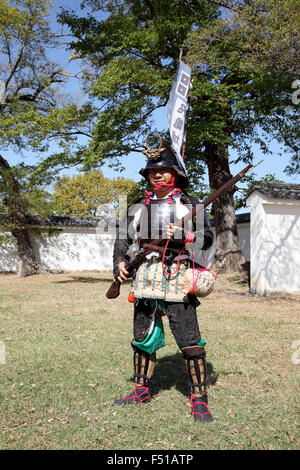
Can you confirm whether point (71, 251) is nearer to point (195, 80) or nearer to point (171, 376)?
point (195, 80)

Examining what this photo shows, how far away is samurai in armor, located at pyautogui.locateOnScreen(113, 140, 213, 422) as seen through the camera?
3.18 m

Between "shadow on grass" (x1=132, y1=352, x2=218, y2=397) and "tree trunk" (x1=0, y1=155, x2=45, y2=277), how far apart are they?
40.1 feet

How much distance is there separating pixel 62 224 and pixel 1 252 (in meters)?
3.14

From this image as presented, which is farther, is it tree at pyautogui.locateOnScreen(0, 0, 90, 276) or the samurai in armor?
tree at pyautogui.locateOnScreen(0, 0, 90, 276)

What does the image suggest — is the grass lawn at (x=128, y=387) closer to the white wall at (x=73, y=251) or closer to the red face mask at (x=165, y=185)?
the red face mask at (x=165, y=185)

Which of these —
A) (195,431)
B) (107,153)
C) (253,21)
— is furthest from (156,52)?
(195,431)

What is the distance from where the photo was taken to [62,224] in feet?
62.2

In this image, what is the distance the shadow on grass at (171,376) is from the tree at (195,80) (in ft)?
25.1

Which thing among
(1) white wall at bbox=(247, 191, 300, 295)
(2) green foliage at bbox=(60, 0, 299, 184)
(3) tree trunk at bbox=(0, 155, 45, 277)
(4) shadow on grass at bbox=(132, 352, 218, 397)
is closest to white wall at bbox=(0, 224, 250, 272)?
(3) tree trunk at bbox=(0, 155, 45, 277)

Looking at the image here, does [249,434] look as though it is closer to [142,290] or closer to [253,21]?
[142,290]

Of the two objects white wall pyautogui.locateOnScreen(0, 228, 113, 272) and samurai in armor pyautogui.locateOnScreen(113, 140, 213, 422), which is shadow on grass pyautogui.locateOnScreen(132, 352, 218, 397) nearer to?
samurai in armor pyautogui.locateOnScreen(113, 140, 213, 422)

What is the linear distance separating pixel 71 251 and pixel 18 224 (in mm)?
3745
